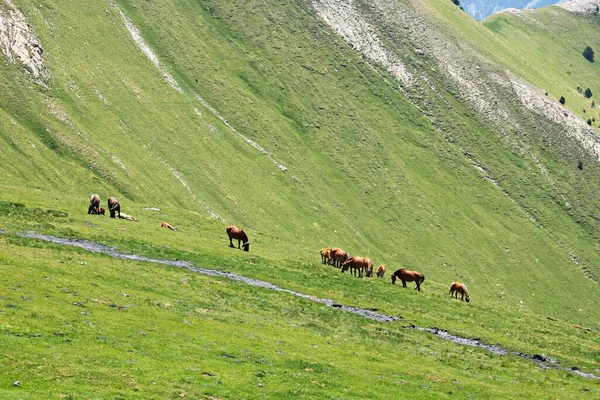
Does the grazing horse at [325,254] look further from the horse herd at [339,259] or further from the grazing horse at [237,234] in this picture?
the grazing horse at [237,234]

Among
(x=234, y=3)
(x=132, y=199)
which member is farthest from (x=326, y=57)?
(x=132, y=199)

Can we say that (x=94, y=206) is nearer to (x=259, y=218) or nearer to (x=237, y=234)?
(x=237, y=234)

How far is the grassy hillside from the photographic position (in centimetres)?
3725

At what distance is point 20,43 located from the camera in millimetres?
122562

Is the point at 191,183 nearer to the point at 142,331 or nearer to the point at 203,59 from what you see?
the point at 203,59

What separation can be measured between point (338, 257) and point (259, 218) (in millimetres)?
47233

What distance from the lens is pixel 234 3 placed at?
184875 mm

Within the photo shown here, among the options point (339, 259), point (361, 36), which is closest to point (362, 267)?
point (339, 259)

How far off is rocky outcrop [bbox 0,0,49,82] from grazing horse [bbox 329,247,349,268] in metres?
67.4

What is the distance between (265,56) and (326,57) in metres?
17.0

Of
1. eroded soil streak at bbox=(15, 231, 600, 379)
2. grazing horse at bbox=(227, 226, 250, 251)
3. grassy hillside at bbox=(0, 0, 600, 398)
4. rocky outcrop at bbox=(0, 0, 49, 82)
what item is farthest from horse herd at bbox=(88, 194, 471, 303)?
rocky outcrop at bbox=(0, 0, 49, 82)

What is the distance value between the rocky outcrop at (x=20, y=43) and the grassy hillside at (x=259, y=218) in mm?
2828

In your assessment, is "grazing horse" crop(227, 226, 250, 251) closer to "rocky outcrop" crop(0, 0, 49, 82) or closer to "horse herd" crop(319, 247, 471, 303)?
"horse herd" crop(319, 247, 471, 303)

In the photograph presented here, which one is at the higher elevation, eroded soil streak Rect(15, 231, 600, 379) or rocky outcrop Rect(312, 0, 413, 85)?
rocky outcrop Rect(312, 0, 413, 85)
